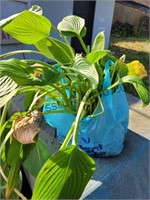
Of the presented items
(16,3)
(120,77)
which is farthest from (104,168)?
(16,3)

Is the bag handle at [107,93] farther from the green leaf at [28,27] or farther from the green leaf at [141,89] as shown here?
the green leaf at [28,27]

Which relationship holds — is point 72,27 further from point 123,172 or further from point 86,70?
point 123,172

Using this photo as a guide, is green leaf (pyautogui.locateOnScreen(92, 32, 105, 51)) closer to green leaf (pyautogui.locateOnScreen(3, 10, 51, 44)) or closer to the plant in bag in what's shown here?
the plant in bag

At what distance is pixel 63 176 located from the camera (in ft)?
1.77

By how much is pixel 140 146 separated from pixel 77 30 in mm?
371

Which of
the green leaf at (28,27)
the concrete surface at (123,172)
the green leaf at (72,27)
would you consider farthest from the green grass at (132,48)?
the green leaf at (28,27)

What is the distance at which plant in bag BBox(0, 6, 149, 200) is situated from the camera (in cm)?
55

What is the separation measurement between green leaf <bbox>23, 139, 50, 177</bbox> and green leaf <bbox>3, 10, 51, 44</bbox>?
0.22 meters

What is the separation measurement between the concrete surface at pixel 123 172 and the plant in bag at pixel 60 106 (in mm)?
35

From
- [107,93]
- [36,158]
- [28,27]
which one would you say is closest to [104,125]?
[107,93]

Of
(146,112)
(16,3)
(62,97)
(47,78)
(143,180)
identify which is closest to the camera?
(47,78)

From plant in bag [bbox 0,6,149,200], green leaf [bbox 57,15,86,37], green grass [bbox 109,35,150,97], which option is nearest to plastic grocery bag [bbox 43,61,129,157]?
plant in bag [bbox 0,6,149,200]

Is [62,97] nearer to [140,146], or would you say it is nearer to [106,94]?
[106,94]

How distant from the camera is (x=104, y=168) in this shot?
0.81m
